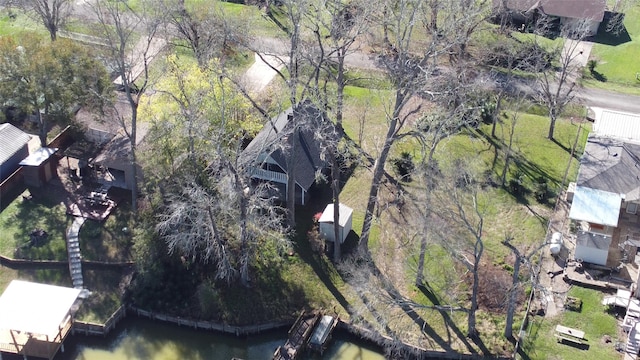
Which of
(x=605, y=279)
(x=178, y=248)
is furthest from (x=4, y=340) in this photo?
(x=605, y=279)

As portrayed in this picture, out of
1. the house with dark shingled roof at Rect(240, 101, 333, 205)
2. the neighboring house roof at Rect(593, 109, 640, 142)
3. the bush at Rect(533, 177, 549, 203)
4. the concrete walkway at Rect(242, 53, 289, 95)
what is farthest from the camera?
the concrete walkway at Rect(242, 53, 289, 95)

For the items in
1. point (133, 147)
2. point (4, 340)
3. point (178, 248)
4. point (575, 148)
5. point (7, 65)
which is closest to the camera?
point (4, 340)

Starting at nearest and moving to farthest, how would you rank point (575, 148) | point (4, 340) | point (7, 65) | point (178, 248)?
point (4, 340)
point (178, 248)
point (7, 65)
point (575, 148)

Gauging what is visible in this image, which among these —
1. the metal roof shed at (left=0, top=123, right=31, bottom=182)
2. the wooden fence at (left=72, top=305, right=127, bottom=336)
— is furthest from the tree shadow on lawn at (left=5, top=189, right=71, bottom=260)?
the wooden fence at (left=72, top=305, right=127, bottom=336)

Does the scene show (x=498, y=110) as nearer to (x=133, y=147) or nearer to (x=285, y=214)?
(x=285, y=214)

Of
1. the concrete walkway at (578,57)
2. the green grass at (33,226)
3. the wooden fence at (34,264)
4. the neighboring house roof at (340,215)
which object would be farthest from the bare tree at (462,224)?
the green grass at (33,226)

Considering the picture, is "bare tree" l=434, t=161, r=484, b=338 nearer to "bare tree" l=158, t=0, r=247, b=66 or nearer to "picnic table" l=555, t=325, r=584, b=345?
"picnic table" l=555, t=325, r=584, b=345
